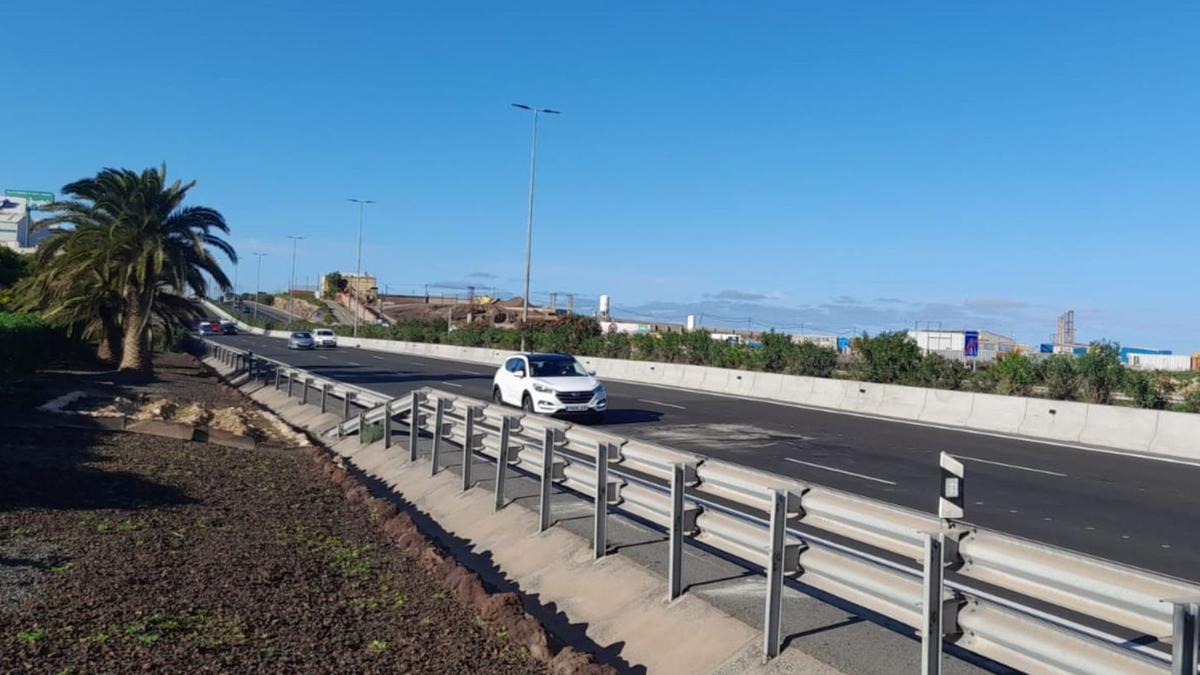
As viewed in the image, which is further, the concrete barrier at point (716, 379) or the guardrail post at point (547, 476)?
the concrete barrier at point (716, 379)

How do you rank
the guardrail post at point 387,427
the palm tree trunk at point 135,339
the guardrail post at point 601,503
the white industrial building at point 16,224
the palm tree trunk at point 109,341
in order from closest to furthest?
the guardrail post at point 601,503, the guardrail post at point 387,427, the palm tree trunk at point 135,339, the palm tree trunk at point 109,341, the white industrial building at point 16,224

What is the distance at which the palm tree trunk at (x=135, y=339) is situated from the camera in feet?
110

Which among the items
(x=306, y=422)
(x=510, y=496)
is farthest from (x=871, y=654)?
(x=306, y=422)

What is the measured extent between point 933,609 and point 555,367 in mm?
20235

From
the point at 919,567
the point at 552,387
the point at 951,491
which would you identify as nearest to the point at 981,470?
the point at 919,567

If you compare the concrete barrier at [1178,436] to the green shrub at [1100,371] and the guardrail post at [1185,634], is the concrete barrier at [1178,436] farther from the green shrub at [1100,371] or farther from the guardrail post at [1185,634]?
the guardrail post at [1185,634]

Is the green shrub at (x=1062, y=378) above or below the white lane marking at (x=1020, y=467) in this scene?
above

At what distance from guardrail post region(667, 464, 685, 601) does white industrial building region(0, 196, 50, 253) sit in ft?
380

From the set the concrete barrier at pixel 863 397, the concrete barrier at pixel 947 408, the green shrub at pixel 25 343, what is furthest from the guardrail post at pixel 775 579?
→ the concrete barrier at pixel 863 397

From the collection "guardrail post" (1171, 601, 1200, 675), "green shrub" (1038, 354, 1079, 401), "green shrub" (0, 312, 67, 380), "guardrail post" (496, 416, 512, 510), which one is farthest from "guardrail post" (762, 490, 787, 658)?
"green shrub" (1038, 354, 1079, 401)

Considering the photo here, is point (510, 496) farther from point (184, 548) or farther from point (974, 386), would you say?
point (974, 386)

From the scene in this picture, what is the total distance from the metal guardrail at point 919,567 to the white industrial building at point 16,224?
114869 millimetres

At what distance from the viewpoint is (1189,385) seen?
2470cm

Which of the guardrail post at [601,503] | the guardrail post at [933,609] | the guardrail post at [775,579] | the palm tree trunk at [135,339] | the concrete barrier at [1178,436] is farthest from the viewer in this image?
the palm tree trunk at [135,339]
